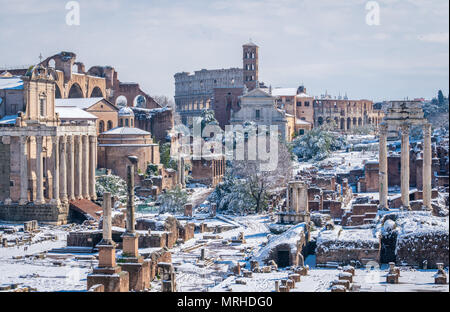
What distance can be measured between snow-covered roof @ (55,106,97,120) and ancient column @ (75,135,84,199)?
20.9 feet

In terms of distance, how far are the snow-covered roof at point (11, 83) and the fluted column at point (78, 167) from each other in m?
4.31

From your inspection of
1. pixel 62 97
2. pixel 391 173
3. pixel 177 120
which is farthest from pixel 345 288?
pixel 177 120

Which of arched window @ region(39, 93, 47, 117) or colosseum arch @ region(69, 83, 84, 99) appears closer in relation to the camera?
arched window @ region(39, 93, 47, 117)

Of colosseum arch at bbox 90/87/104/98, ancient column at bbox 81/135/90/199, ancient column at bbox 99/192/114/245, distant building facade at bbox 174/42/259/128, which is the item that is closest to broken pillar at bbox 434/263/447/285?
ancient column at bbox 99/192/114/245

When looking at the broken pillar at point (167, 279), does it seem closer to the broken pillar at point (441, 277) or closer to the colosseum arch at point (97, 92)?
the broken pillar at point (441, 277)

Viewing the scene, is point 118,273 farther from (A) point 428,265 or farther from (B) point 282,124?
(B) point 282,124

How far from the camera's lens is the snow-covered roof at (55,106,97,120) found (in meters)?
54.8

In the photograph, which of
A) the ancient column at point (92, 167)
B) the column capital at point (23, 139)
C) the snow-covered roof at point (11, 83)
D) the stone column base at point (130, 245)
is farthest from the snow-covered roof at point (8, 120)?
the stone column base at point (130, 245)

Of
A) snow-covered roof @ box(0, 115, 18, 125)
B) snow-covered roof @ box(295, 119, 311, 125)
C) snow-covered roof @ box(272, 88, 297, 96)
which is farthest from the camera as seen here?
snow-covered roof @ box(272, 88, 297, 96)

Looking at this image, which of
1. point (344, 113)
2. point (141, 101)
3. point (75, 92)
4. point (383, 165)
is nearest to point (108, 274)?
point (383, 165)

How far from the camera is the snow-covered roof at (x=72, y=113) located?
54.8 m

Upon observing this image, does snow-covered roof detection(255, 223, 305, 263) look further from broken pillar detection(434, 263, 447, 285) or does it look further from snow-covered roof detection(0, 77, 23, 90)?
snow-covered roof detection(0, 77, 23, 90)

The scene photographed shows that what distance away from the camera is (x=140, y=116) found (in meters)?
71.6

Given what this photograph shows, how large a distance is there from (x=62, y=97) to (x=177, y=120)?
3666cm
